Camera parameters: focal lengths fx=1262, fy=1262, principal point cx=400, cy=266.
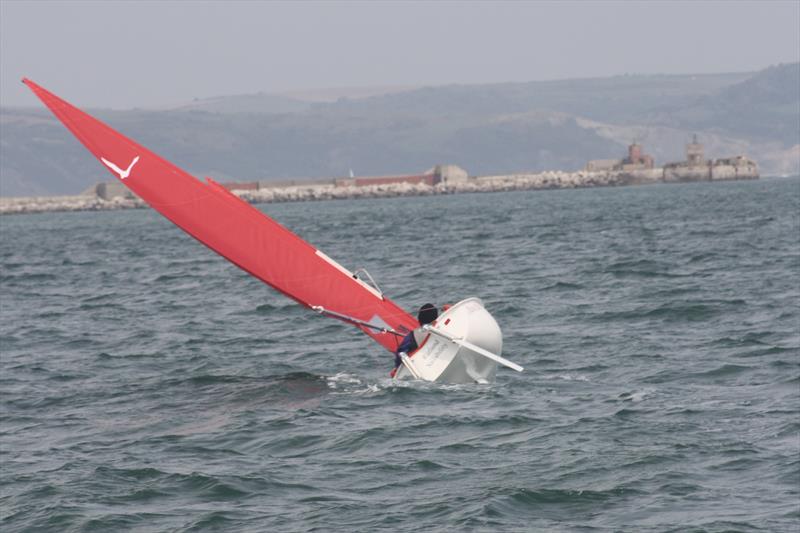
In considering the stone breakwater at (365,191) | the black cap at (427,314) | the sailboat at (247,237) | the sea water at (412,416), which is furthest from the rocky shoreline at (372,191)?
the black cap at (427,314)

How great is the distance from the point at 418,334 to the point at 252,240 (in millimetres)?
3421

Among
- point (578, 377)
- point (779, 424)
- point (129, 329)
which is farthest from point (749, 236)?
point (779, 424)

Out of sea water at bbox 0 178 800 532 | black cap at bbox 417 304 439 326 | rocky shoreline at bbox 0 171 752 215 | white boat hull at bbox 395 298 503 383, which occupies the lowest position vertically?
rocky shoreline at bbox 0 171 752 215

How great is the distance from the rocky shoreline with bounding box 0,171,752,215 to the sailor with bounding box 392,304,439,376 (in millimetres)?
161654

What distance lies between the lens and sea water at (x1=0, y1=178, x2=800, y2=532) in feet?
39.2

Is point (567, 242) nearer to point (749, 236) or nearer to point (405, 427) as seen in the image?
point (749, 236)

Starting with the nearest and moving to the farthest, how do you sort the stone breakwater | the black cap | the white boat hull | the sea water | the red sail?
the sea water → the white boat hull → the black cap → the red sail → the stone breakwater

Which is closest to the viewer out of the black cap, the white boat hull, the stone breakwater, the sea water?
the sea water

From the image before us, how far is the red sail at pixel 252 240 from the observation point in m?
19.8

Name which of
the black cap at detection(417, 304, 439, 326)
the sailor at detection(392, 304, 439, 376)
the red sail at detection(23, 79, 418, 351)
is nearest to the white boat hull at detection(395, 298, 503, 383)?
the sailor at detection(392, 304, 439, 376)

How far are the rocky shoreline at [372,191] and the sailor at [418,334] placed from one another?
161654 millimetres

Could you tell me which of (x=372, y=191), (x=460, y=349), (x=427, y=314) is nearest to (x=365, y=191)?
(x=372, y=191)

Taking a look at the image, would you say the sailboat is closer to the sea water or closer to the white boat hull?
the sea water

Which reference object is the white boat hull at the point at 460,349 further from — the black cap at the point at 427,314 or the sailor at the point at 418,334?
the black cap at the point at 427,314
